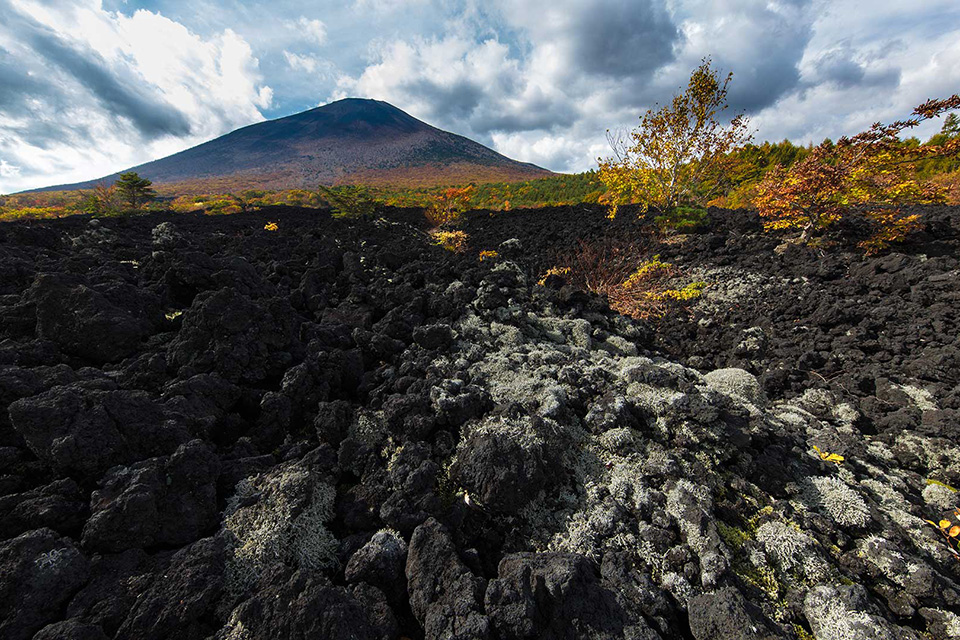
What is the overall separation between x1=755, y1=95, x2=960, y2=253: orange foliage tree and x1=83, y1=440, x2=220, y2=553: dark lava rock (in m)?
8.12

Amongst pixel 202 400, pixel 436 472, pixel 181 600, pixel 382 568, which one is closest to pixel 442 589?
pixel 382 568

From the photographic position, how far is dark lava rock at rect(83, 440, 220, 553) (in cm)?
143

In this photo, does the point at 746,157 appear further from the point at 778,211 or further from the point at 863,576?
the point at 863,576

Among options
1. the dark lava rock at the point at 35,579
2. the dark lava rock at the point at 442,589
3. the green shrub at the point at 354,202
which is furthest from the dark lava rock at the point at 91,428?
the green shrub at the point at 354,202

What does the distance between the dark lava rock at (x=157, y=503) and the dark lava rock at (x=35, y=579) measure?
0.10m

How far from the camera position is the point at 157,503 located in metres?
1.55

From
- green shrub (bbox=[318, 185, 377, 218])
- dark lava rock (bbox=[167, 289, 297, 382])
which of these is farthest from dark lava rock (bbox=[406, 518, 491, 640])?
green shrub (bbox=[318, 185, 377, 218])

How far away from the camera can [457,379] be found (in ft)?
8.74

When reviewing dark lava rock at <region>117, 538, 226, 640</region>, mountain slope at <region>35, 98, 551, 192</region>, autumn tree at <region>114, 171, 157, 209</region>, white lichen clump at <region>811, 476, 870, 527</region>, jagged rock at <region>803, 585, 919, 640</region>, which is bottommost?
jagged rock at <region>803, 585, 919, 640</region>

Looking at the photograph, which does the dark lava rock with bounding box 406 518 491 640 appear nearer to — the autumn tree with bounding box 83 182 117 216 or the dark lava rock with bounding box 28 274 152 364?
the dark lava rock with bounding box 28 274 152 364

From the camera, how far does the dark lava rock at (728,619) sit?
132 centimetres

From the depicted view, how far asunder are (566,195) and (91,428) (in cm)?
3342

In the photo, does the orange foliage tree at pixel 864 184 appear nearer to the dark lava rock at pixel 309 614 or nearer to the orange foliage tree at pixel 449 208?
the dark lava rock at pixel 309 614

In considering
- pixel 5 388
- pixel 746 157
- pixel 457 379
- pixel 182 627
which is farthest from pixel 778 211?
pixel 5 388
